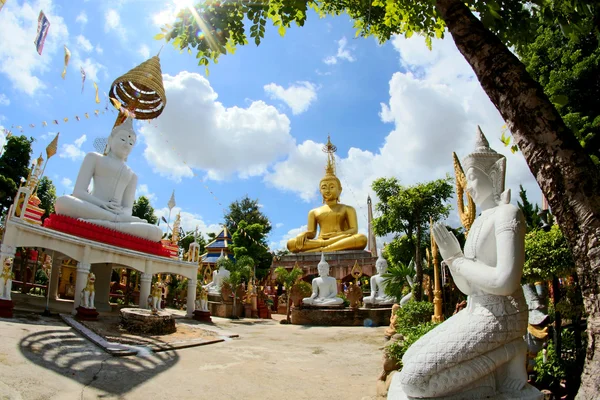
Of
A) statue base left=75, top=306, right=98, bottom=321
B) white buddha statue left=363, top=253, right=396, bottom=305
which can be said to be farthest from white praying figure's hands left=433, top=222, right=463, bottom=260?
white buddha statue left=363, top=253, right=396, bottom=305

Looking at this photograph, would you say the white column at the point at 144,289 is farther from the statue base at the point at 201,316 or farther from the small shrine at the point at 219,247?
the small shrine at the point at 219,247

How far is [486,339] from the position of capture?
3.21 metres

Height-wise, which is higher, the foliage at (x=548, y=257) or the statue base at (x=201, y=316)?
the foliage at (x=548, y=257)

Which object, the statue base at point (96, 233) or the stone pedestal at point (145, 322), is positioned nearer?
the stone pedestal at point (145, 322)

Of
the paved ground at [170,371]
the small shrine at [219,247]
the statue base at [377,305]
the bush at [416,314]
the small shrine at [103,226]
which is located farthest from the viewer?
the small shrine at [219,247]

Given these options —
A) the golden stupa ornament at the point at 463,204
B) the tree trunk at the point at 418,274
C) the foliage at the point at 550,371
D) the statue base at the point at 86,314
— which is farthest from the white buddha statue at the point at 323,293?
the foliage at the point at 550,371

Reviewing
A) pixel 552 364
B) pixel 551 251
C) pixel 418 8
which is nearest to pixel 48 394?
pixel 552 364

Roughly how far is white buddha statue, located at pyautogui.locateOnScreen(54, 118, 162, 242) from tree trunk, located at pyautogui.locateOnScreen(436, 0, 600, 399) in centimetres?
1176

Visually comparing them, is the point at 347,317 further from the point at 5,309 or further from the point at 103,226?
the point at 5,309

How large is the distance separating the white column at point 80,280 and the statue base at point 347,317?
342 inches

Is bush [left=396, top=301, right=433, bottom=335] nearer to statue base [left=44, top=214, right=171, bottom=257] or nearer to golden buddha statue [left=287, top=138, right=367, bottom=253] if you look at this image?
statue base [left=44, top=214, right=171, bottom=257]

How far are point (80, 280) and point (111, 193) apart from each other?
13.4 ft

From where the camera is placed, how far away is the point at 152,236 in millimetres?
13273

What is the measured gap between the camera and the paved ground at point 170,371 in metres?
5.11
